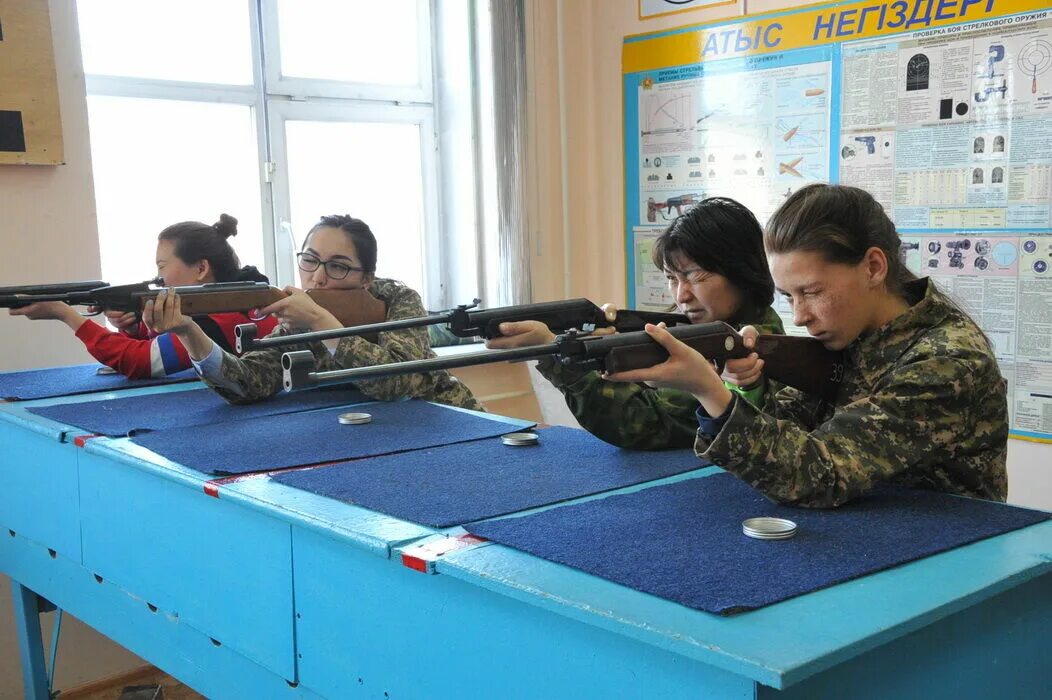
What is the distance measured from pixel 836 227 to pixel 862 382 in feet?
0.83

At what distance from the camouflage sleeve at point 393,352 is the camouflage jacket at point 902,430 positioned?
121 cm

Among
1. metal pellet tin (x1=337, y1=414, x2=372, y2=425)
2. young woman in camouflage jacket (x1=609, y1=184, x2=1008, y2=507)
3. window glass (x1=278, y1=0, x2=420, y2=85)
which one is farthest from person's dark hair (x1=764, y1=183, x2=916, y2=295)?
window glass (x1=278, y1=0, x2=420, y2=85)

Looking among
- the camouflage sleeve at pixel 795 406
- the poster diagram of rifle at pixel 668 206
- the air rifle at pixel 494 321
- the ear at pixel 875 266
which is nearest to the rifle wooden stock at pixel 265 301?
the air rifle at pixel 494 321

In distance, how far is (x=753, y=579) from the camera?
120 cm

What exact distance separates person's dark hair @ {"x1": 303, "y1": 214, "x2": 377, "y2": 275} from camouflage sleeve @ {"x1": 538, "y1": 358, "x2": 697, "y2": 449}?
1.00 metres

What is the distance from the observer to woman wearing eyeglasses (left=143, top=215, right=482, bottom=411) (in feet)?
8.23

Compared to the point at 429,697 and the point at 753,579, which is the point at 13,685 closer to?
the point at 429,697

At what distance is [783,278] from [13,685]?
2.77 m

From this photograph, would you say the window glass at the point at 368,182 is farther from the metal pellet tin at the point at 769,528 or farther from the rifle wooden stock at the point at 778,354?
the metal pellet tin at the point at 769,528

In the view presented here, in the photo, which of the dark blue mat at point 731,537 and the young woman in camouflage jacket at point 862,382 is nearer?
the dark blue mat at point 731,537

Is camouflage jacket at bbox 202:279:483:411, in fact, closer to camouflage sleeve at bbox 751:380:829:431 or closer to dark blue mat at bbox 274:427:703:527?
dark blue mat at bbox 274:427:703:527

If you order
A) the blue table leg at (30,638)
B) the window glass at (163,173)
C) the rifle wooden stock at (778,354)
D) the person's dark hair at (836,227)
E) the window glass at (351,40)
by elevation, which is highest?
the window glass at (351,40)

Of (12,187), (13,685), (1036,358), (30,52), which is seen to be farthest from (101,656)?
(1036,358)

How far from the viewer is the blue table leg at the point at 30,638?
2.64 metres
